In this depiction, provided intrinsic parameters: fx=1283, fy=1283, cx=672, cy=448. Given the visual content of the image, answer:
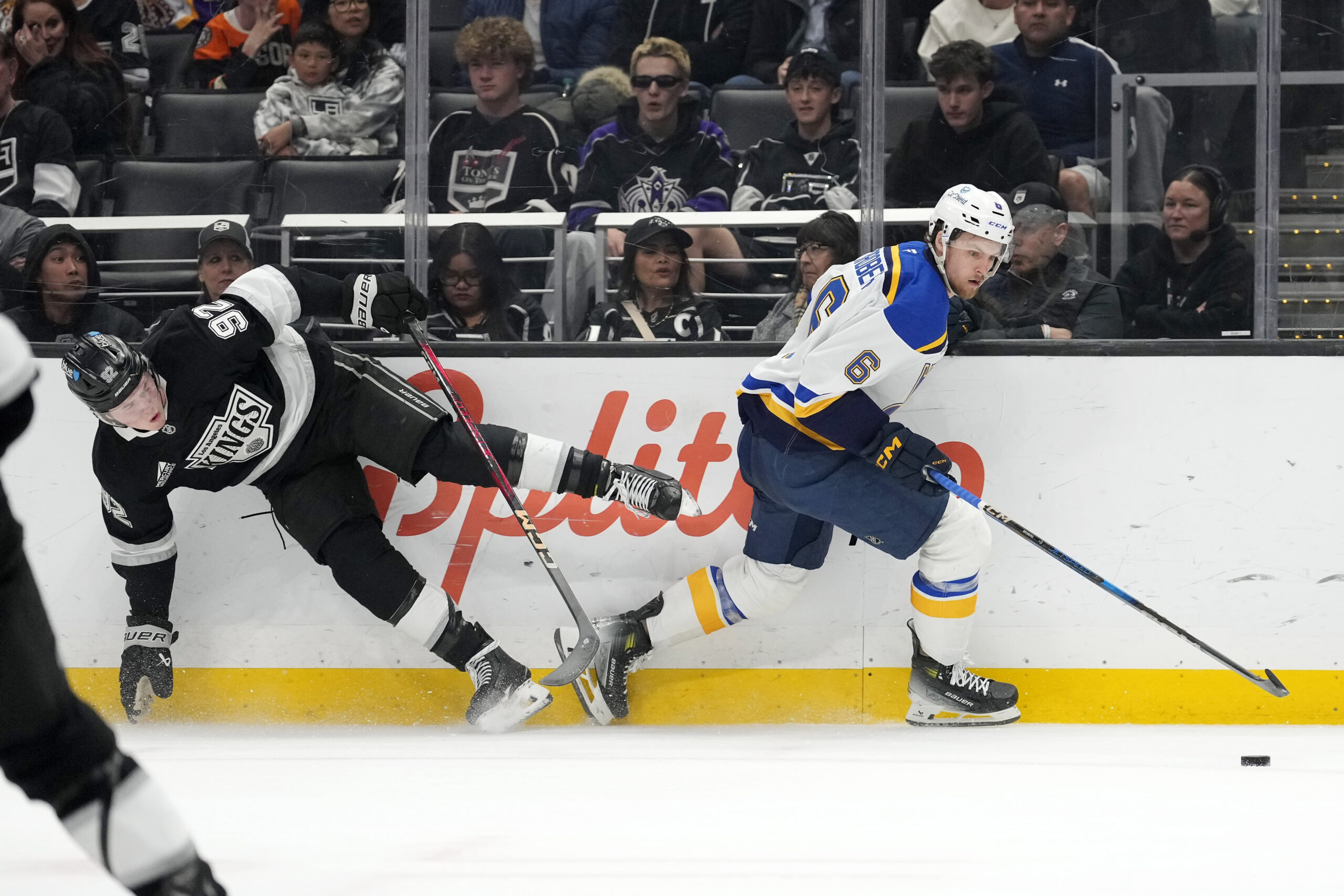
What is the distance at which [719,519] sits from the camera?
324 centimetres

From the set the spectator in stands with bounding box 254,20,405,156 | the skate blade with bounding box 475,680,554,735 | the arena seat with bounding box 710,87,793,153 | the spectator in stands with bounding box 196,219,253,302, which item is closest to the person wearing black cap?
the arena seat with bounding box 710,87,793,153

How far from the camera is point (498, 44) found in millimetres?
3250

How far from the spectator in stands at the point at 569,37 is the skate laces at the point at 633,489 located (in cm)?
102

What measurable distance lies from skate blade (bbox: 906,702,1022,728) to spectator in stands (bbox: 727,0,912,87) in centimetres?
154

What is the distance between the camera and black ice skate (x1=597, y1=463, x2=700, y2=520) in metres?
2.97

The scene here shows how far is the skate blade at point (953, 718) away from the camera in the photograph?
3.02 meters

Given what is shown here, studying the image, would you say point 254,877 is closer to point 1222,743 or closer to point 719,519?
point 719,519

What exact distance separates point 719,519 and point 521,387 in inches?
23.6

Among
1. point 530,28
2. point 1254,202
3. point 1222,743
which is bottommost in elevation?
point 1222,743

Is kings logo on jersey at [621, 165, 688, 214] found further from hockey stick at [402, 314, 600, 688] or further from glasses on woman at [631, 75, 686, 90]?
hockey stick at [402, 314, 600, 688]

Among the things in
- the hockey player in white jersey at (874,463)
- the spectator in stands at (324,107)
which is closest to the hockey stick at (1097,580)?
the hockey player in white jersey at (874,463)

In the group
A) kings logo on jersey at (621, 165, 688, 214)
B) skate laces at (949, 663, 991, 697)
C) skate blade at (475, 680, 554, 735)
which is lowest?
skate blade at (475, 680, 554, 735)

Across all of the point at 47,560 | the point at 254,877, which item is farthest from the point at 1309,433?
the point at 47,560

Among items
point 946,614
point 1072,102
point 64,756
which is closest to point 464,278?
point 946,614
